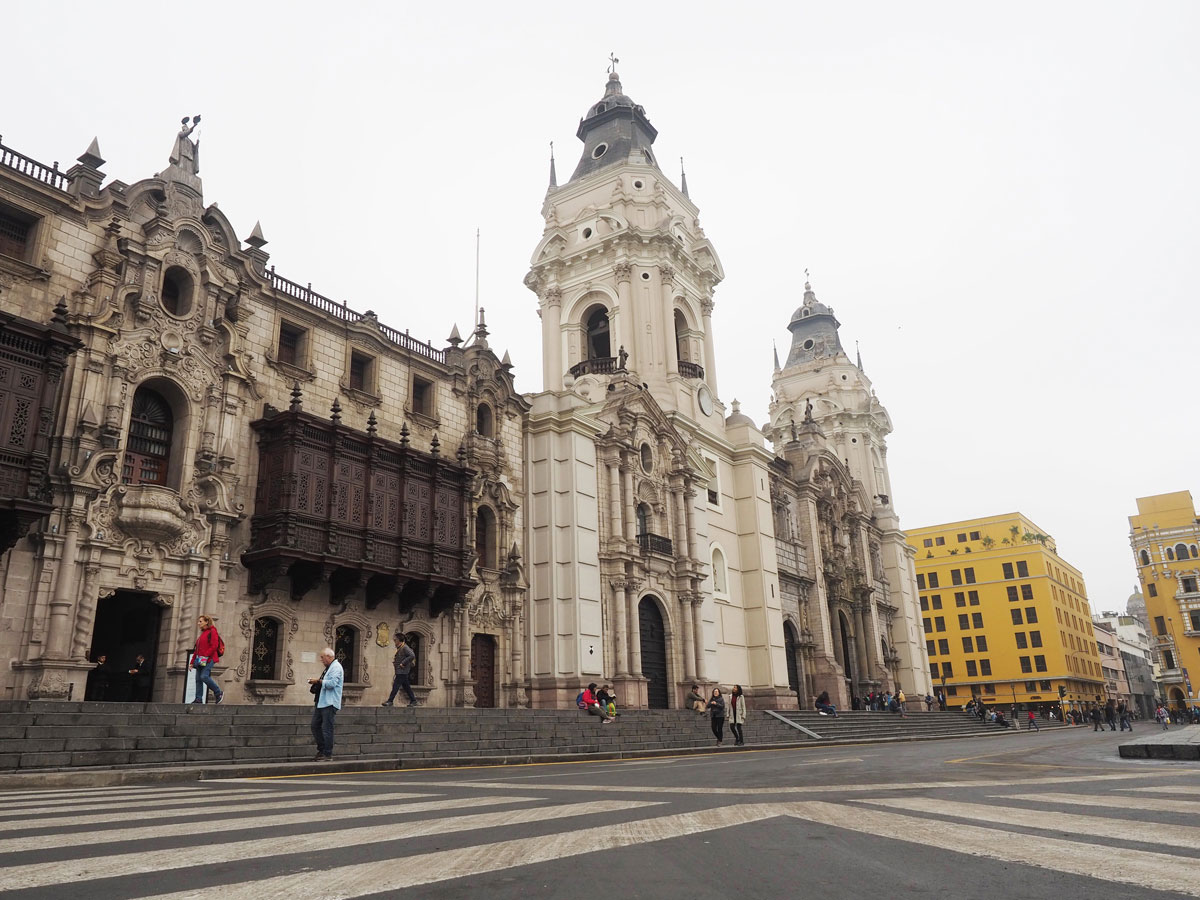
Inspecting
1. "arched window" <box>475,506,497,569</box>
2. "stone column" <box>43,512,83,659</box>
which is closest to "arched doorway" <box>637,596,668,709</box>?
"arched window" <box>475,506,497,569</box>

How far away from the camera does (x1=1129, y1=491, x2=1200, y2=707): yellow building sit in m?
81.2

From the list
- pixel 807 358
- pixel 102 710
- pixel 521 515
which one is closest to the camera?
pixel 102 710

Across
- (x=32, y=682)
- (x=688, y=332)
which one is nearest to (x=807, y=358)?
(x=688, y=332)

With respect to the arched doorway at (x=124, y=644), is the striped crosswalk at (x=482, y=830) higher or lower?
lower

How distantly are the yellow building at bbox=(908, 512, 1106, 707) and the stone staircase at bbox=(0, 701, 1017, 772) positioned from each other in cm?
6484

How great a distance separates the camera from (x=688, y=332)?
44375mm

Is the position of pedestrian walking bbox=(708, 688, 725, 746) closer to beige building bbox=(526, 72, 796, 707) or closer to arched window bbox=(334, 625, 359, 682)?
beige building bbox=(526, 72, 796, 707)

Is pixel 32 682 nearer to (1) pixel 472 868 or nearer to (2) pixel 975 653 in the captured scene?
(1) pixel 472 868

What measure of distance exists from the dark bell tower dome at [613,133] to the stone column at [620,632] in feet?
79.3

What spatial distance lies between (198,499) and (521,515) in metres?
12.4

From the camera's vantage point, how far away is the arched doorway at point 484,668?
28.1 m

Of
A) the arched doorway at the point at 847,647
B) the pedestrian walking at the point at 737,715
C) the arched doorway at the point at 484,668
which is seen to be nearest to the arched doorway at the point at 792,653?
the arched doorway at the point at 847,647

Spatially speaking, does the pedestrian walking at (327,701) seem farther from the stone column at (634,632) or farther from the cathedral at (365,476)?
the stone column at (634,632)

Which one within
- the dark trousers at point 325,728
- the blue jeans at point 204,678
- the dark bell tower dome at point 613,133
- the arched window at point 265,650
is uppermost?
the dark bell tower dome at point 613,133
